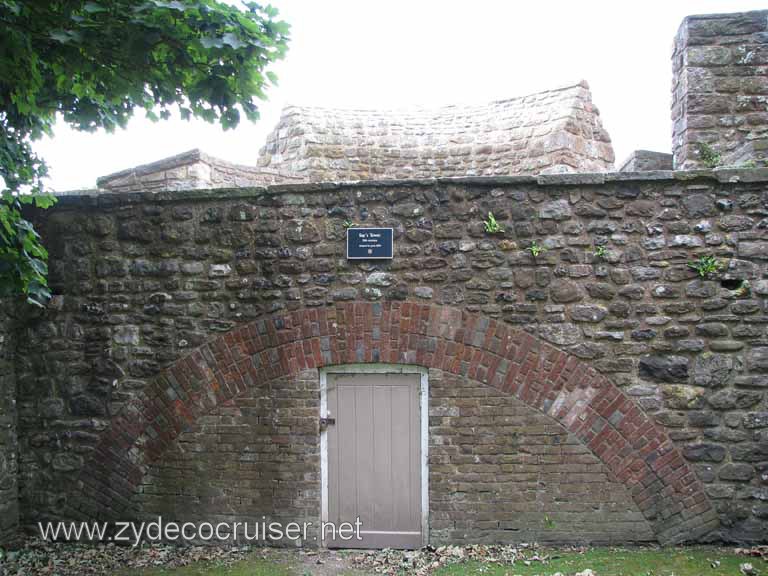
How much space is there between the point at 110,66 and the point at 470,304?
359 centimetres

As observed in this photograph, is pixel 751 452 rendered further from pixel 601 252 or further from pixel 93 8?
pixel 93 8

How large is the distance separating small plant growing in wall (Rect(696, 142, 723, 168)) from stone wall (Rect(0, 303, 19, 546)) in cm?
707

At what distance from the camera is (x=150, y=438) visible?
21.6 ft

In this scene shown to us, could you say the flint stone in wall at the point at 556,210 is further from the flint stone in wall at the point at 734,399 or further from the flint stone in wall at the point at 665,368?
the flint stone in wall at the point at 734,399

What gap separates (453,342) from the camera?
20.6 ft

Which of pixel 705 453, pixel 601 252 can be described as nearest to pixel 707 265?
pixel 601 252

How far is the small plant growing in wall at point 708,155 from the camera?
22.4 feet

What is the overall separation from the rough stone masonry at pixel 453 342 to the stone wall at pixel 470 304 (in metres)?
0.02

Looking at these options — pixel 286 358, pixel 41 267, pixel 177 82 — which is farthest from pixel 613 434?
pixel 41 267

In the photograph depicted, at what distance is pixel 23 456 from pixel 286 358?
2884 mm

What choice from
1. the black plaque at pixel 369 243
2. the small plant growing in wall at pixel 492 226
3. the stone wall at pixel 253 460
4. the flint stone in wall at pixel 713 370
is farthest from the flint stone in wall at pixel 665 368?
the stone wall at pixel 253 460

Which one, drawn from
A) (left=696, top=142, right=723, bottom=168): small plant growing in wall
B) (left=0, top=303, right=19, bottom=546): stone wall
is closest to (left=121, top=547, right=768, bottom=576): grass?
(left=0, top=303, right=19, bottom=546): stone wall

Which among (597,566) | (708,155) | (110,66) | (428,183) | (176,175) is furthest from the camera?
(176,175)

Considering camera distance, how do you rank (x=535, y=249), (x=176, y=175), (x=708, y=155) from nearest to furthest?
(x=535, y=249), (x=708, y=155), (x=176, y=175)
